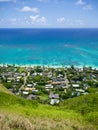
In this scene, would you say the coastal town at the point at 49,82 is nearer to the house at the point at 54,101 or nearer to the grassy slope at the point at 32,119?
the house at the point at 54,101

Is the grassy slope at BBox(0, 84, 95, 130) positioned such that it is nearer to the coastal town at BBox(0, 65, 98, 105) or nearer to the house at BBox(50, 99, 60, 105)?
the house at BBox(50, 99, 60, 105)

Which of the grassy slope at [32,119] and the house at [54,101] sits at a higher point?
the grassy slope at [32,119]

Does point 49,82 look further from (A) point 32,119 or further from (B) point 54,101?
(A) point 32,119

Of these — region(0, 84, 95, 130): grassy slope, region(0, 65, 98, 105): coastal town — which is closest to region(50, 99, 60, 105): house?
region(0, 65, 98, 105): coastal town

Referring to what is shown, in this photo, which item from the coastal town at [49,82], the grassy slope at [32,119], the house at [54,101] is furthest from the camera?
the coastal town at [49,82]

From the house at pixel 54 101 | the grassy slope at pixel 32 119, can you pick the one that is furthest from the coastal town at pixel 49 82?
the grassy slope at pixel 32 119

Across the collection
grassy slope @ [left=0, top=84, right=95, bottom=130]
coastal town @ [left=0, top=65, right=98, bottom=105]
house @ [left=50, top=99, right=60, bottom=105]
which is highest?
grassy slope @ [left=0, top=84, right=95, bottom=130]

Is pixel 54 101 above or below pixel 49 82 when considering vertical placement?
above

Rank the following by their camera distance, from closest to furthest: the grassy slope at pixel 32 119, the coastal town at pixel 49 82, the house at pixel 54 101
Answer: the grassy slope at pixel 32 119 → the house at pixel 54 101 → the coastal town at pixel 49 82

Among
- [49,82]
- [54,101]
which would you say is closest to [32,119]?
[54,101]
